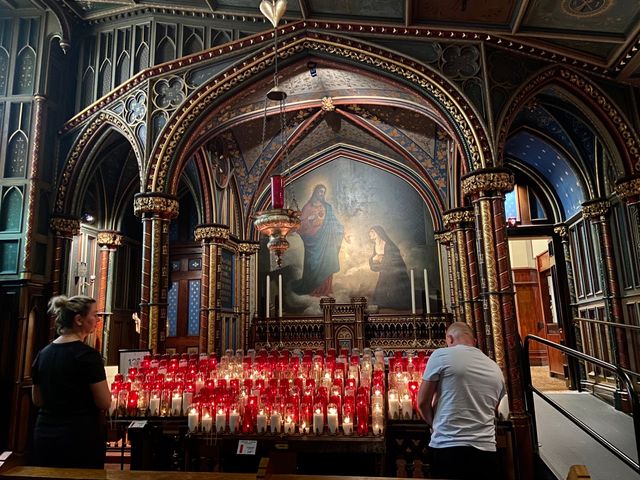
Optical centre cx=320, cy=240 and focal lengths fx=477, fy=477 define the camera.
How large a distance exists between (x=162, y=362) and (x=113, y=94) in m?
5.75

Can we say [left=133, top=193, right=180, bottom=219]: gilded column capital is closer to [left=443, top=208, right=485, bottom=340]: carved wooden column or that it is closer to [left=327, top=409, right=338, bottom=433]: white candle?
[left=327, top=409, right=338, bottom=433]: white candle

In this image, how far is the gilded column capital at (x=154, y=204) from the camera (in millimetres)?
8312

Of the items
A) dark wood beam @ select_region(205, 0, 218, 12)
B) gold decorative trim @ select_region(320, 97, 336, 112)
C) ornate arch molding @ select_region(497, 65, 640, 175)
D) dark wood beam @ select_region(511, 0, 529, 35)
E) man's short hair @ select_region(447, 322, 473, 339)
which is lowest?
man's short hair @ select_region(447, 322, 473, 339)

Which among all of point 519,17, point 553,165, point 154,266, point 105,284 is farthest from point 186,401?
point 553,165

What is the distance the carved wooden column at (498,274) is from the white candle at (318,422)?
10.8ft

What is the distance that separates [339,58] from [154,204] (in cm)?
417

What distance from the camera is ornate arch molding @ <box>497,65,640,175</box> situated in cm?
749

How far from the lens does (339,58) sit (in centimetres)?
849

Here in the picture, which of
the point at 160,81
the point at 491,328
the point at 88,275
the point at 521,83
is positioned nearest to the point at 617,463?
the point at 491,328

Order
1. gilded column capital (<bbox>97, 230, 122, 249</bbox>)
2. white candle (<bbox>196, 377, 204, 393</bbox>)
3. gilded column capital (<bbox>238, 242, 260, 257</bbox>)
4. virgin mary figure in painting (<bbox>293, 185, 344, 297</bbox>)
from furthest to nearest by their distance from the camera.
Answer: virgin mary figure in painting (<bbox>293, 185, 344, 297</bbox>), gilded column capital (<bbox>238, 242, 260, 257</bbox>), gilded column capital (<bbox>97, 230, 122, 249</bbox>), white candle (<bbox>196, 377, 204, 393</bbox>)

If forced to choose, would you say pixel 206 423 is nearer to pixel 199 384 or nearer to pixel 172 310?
pixel 199 384

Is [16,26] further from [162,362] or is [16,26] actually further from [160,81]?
[162,362]

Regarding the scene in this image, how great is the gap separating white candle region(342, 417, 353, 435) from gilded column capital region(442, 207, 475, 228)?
8173 mm

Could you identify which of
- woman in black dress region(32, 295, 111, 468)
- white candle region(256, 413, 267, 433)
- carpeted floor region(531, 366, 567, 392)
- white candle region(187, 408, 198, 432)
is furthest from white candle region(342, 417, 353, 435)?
carpeted floor region(531, 366, 567, 392)
